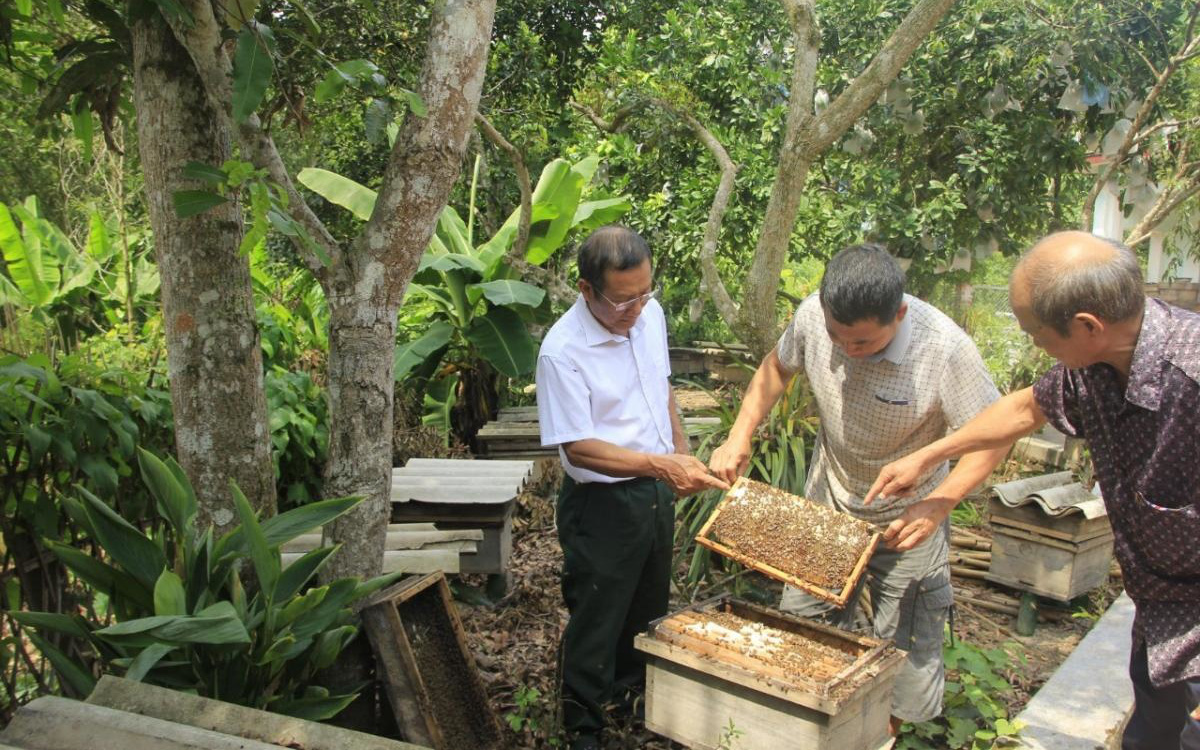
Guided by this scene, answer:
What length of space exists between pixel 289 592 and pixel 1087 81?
763 cm

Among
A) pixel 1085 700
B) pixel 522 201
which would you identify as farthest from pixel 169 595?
pixel 522 201

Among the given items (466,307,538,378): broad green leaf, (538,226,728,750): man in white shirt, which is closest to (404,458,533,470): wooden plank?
(466,307,538,378): broad green leaf

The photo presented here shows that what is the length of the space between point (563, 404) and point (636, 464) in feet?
1.12

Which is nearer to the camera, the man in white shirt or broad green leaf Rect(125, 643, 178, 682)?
broad green leaf Rect(125, 643, 178, 682)

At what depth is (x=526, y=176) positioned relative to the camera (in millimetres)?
6129

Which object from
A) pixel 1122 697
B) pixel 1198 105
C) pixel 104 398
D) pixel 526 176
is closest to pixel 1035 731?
pixel 1122 697

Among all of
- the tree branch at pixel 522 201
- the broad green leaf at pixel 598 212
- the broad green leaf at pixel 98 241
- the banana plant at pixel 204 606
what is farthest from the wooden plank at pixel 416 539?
the broad green leaf at pixel 98 241

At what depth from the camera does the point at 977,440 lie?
10.0 feet

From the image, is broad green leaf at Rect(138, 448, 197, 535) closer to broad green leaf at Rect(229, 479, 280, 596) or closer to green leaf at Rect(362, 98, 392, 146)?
broad green leaf at Rect(229, 479, 280, 596)

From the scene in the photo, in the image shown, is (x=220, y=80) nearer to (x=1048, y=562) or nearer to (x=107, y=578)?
(x=107, y=578)

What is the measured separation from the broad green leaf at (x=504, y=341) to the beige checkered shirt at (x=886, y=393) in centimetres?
341

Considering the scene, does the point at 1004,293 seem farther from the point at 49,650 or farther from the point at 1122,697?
the point at 49,650

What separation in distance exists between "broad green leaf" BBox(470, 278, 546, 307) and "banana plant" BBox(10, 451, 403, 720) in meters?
3.95

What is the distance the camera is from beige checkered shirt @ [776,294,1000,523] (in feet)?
10.8
